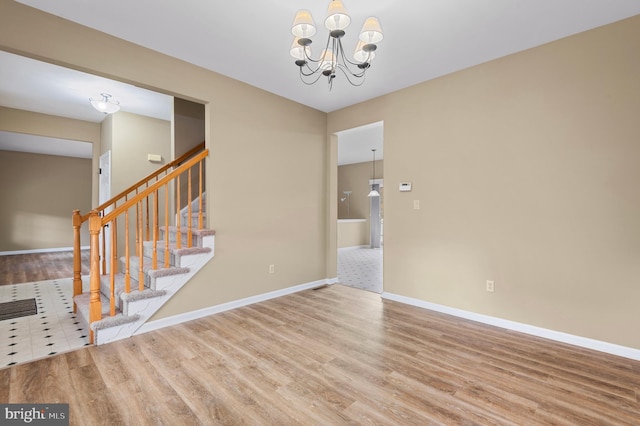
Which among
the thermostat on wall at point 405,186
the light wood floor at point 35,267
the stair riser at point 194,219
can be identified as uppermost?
the thermostat on wall at point 405,186

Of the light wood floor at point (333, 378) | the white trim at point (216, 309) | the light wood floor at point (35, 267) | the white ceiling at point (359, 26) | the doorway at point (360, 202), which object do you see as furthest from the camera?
the doorway at point (360, 202)

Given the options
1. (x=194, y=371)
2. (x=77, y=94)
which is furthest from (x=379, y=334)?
(x=77, y=94)

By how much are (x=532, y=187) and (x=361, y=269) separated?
358 centimetres

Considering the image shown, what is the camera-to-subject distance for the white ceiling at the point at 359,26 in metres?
2.25

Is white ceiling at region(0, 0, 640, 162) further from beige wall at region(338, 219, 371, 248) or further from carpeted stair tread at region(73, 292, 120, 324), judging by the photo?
beige wall at region(338, 219, 371, 248)

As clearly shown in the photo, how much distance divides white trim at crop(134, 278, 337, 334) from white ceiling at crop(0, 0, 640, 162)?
2.77 meters

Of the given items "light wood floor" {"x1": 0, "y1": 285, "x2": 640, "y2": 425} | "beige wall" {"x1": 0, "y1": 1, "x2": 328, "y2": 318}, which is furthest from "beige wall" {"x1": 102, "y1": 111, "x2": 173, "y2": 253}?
"light wood floor" {"x1": 0, "y1": 285, "x2": 640, "y2": 425}

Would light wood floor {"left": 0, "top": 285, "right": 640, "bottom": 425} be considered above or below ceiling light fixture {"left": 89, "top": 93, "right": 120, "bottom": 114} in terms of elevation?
below

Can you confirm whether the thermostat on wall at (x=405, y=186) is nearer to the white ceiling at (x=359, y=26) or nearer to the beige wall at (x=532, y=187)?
the beige wall at (x=532, y=187)

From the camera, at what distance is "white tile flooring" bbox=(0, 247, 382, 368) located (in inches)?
95.3

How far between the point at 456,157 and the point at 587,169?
3.75ft

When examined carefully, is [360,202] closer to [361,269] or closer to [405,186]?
[361,269]

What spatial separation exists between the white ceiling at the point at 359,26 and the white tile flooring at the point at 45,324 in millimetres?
2817

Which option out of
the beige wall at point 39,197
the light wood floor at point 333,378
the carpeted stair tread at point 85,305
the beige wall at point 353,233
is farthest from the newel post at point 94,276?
the beige wall at point 39,197
